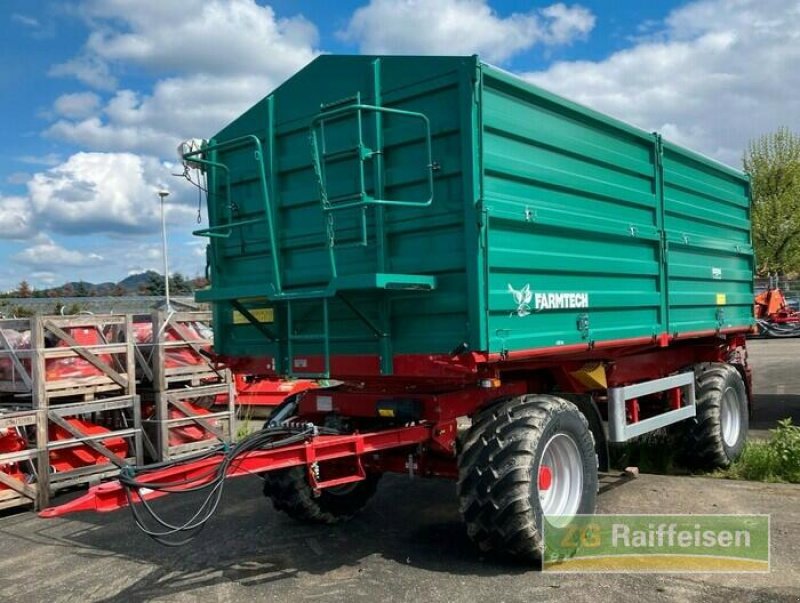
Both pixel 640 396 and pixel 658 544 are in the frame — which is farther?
pixel 640 396

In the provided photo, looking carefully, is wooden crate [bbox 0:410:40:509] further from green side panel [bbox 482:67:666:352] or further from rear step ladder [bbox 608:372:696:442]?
rear step ladder [bbox 608:372:696:442]

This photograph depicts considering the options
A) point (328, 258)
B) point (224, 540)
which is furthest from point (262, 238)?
point (224, 540)

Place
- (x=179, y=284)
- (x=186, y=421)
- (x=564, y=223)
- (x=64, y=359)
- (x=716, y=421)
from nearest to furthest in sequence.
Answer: (x=564, y=223)
(x=716, y=421)
(x=64, y=359)
(x=186, y=421)
(x=179, y=284)

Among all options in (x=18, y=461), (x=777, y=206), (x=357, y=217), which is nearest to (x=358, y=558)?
(x=357, y=217)

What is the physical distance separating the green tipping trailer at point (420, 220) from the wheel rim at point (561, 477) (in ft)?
2.31

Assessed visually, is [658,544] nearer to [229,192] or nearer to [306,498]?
[306,498]

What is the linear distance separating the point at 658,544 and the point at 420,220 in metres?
2.80

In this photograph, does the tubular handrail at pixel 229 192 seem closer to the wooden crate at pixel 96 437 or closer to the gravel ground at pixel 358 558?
the gravel ground at pixel 358 558

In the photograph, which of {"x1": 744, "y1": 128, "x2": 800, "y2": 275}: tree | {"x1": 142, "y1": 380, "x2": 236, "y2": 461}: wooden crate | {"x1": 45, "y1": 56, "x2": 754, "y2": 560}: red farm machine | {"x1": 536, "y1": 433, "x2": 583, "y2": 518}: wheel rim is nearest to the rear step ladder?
{"x1": 45, "y1": 56, "x2": 754, "y2": 560}: red farm machine

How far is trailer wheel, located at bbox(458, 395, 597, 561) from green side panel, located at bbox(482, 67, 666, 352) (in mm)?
456

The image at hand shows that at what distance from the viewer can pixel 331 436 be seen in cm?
468

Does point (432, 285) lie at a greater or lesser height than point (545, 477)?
greater

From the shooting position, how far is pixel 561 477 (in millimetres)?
5141

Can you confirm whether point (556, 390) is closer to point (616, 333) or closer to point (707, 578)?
point (616, 333)
